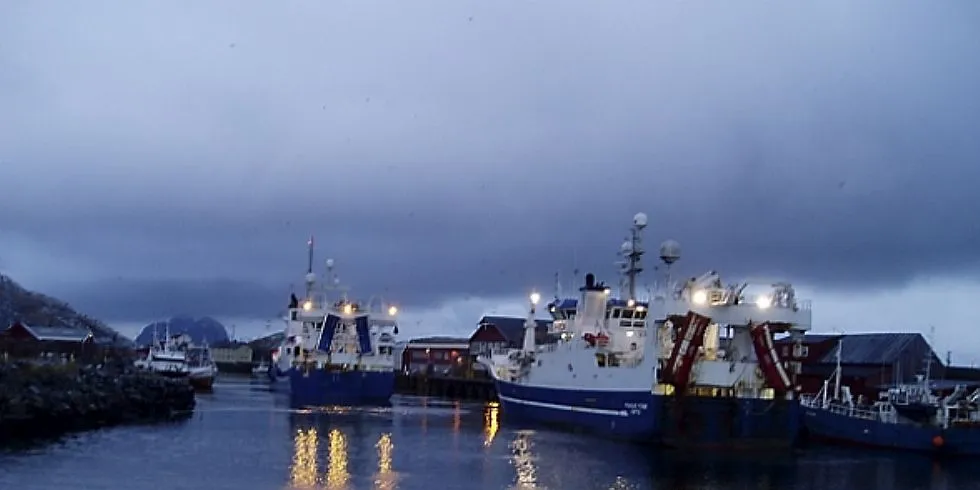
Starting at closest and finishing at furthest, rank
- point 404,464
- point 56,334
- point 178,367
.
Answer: point 404,464 < point 178,367 < point 56,334

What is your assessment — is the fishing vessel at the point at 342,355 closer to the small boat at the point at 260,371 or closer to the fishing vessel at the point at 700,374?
the fishing vessel at the point at 700,374

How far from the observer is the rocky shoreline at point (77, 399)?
36750 millimetres

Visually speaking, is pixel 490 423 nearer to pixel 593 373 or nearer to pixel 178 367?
pixel 593 373

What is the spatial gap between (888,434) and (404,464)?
20.4 metres

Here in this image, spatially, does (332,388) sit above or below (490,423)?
above

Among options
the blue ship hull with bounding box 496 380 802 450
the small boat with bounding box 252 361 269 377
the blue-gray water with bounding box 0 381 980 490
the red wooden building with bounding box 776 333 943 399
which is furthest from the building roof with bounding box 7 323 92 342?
the blue ship hull with bounding box 496 380 802 450

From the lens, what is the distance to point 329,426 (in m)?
45.3

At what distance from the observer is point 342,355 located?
66500 mm

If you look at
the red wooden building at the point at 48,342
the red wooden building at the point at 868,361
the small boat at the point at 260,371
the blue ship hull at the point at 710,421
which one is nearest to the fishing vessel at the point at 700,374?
the blue ship hull at the point at 710,421

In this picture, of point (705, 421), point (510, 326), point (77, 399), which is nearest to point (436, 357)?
point (510, 326)

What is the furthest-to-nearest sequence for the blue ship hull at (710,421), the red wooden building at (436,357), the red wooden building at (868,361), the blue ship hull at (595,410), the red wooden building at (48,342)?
the red wooden building at (436,357) < the red wooden building at (48,342) < the red wooden building at (868,361) < the blue ship hull at (595,410) < the blue ship hull at (710,421)

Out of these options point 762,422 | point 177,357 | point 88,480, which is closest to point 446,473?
A: point 88,480

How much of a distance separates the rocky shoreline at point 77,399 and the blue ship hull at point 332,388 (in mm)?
10097

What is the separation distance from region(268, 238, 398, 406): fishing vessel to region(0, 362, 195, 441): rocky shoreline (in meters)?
10.5
